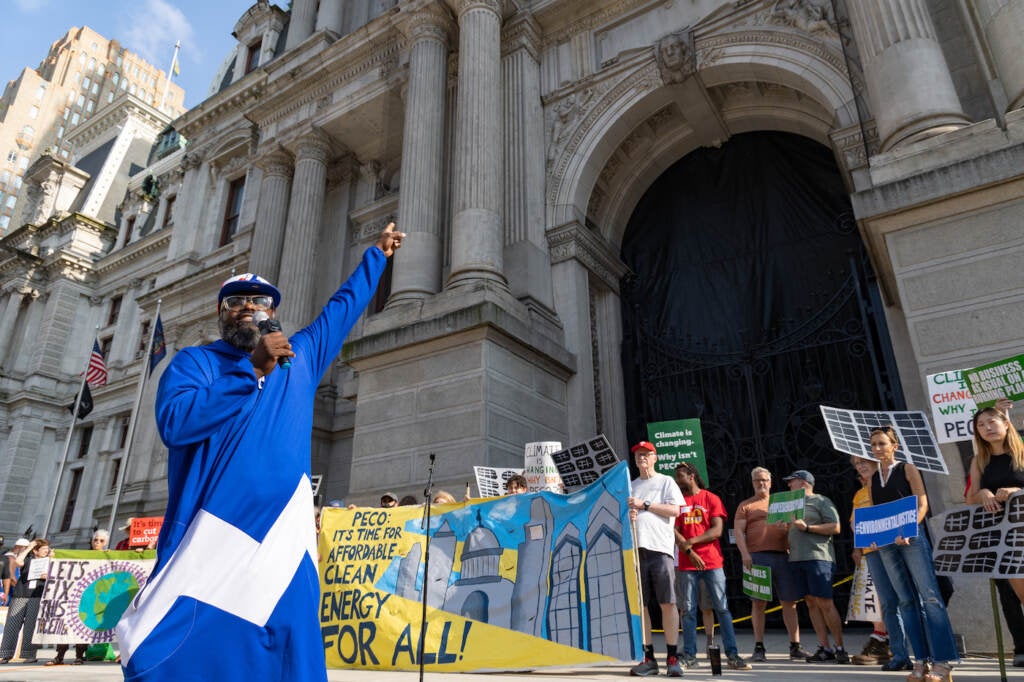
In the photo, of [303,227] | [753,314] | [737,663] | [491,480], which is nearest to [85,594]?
[491,480]

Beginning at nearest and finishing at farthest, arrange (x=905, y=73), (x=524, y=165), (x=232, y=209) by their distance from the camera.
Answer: (x=905, y=73) < (x=524, y=165) < (x=232, y=209)

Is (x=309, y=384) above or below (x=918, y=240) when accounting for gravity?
below

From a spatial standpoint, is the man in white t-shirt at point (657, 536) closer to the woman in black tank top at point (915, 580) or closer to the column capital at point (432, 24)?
the woman in black tank top at point (915, 580)

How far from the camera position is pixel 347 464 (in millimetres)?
15055

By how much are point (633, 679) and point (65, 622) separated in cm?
785

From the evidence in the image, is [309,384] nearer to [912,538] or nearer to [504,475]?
[912,538]

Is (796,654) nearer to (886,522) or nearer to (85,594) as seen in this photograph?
(886,522)

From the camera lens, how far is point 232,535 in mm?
2174

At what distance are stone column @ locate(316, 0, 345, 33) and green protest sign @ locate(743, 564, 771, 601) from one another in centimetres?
1859

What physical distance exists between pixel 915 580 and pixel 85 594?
9895mm

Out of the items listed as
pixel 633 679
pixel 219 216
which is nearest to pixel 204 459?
pixel 633 679

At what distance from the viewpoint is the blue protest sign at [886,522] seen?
15.4 ft

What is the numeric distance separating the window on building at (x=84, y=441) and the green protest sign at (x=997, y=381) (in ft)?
111

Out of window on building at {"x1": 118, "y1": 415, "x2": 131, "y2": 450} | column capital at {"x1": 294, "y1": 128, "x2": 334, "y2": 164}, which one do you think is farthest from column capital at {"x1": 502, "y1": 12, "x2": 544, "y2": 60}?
window on building at {"x1": 118, "y1": 415, "x2": 131, "y2": 450}
